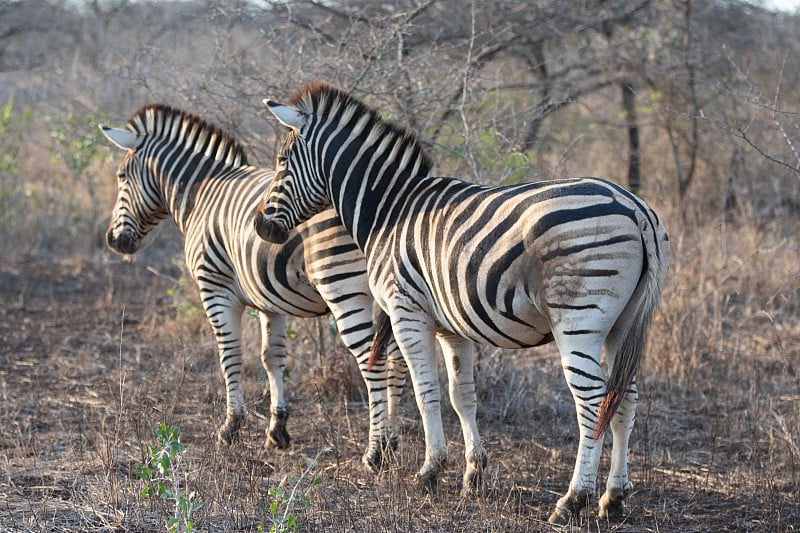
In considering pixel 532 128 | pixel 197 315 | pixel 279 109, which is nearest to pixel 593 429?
pixel 279 109

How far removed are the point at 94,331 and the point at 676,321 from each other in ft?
17.5

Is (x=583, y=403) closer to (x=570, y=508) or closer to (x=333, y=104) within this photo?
(x=570, y=508)

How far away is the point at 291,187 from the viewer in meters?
5.35

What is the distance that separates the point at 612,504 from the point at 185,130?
12.6 feet

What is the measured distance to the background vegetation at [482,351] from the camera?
15.8 ft

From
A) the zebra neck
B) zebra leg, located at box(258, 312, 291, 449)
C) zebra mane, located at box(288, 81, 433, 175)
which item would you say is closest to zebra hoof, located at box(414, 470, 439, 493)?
zebra leg, located at box(258, 312, 291, 449)

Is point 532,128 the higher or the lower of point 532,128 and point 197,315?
the higher

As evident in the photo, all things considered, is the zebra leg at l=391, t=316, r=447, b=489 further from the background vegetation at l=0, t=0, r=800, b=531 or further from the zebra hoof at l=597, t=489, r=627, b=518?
the zebra hoof at l=597, t=489, r=627, b=518

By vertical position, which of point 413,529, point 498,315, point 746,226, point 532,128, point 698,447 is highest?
point 532,128

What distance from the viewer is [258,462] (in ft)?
18.3

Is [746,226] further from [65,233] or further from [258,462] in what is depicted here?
[65,233]

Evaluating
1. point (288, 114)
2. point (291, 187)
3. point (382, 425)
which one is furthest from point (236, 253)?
point (382, 425)

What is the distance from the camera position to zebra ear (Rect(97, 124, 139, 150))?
6598 millimetres

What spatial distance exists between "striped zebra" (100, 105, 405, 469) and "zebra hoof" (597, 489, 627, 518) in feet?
4.53
